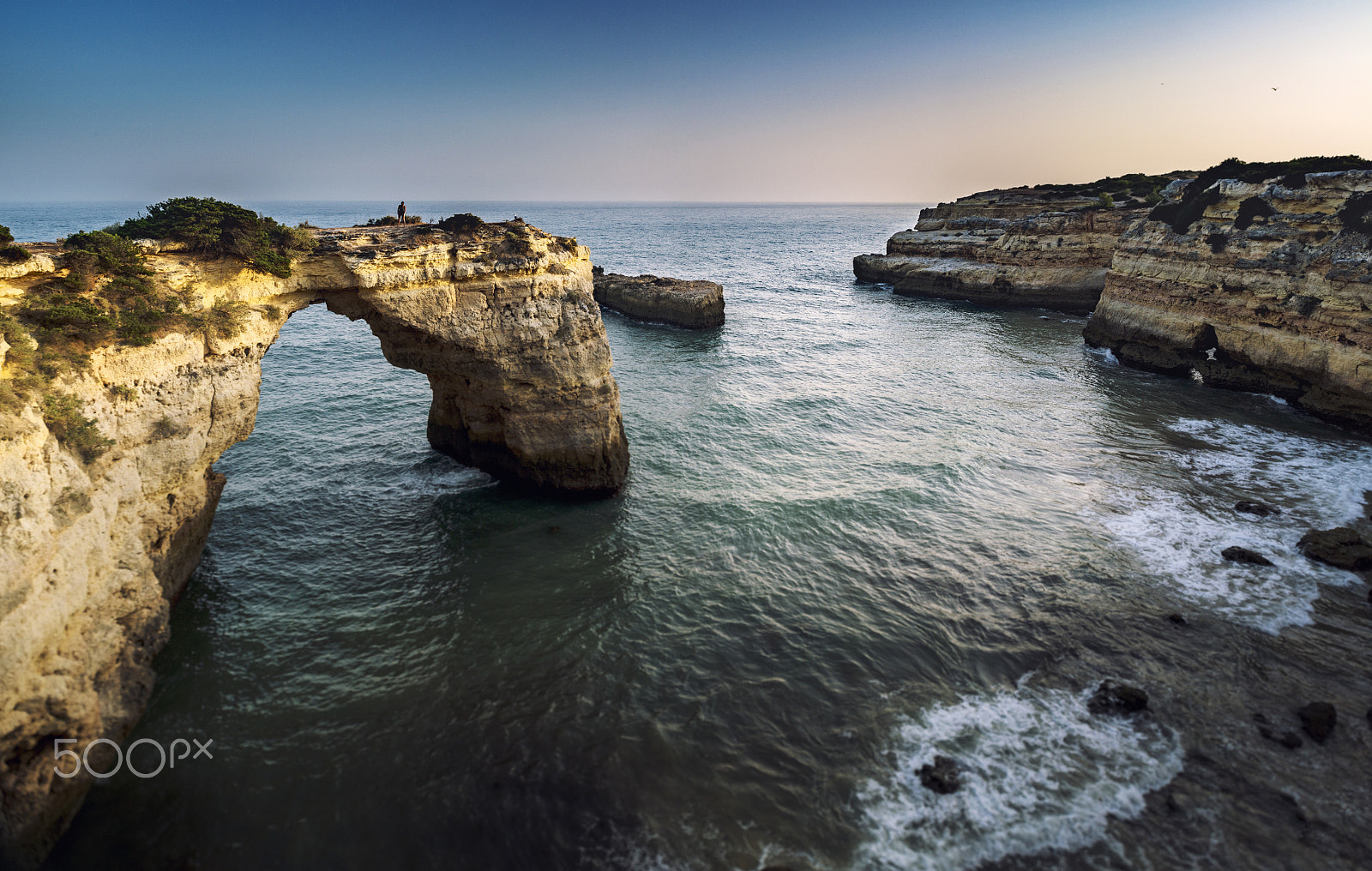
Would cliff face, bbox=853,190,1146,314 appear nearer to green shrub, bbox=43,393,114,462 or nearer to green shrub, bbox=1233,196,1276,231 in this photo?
green shrub, bbox=1233,196,1276,231

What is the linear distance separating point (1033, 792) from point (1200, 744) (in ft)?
12.3

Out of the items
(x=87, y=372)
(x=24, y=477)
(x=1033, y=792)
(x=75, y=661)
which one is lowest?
(x=1033, y=792)

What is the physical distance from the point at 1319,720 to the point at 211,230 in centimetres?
2524

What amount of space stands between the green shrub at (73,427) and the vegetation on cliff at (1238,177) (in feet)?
144

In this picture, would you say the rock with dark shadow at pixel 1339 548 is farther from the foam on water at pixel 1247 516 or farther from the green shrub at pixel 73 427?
the green shrub at pixel 73 427

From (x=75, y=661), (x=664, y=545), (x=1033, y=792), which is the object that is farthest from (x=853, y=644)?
(x=75, y=661)

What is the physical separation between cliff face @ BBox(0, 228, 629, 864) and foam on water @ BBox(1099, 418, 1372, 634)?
16717 mm

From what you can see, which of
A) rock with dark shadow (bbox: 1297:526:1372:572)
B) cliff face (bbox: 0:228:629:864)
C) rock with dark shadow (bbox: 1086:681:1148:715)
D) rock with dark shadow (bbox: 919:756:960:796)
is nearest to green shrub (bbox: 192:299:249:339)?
cliff face (bbox: 0:228:629:864)

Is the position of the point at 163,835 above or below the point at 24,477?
below

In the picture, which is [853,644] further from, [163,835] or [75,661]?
[75,661]

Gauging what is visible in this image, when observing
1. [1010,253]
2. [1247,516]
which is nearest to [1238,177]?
[1010,253]

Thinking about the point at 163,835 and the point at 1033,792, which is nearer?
the point at 163,835

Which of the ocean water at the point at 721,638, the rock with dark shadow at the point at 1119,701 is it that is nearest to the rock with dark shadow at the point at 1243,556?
the ocean water at the point at 721,638

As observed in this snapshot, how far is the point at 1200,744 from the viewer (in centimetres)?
1098
